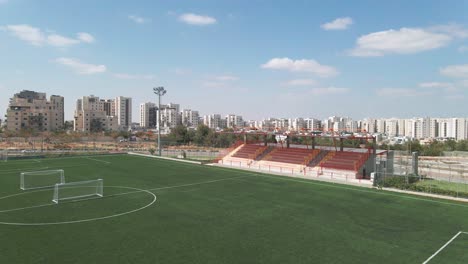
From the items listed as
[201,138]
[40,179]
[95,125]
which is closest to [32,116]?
[95,125]

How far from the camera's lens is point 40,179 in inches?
996

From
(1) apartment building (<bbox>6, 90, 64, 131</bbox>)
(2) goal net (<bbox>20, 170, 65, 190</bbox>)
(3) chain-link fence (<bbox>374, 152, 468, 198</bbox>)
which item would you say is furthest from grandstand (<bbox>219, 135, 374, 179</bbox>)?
(1) apartment building (<bbox>6, 90, 64, 131</bbox>)

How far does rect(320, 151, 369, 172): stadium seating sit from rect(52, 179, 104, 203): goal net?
21574mm

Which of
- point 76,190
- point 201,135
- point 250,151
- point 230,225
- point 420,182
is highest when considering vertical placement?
point 201,135

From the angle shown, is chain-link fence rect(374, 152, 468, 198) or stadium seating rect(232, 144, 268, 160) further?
stadium seating rect(232, 144, 268, 160)

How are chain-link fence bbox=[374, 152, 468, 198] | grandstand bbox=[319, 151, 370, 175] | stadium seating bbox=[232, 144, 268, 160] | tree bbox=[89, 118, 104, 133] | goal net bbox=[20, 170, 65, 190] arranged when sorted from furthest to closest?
tree bbox=[89, 118, 104, 133] < stadium seating bbox=[232, 144, 268, 160] < grandstand bbox=[319, 151, 370, 175] < goal net bbox=[20, 170, 65, 190] < chain-link fence bbox=[374, 152, 468, 198]

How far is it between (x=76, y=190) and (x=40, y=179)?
23.1ft

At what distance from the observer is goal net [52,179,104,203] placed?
1869 centimetres

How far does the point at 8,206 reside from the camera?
1739cm

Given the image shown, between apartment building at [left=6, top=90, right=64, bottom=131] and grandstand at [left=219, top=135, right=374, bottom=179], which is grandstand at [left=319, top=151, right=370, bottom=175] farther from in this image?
apartment building at [left=6, top=90, right=64, bottom=131]

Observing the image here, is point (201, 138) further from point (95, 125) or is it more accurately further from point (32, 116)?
point (32, 116)

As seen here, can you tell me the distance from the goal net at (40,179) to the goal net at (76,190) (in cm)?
394

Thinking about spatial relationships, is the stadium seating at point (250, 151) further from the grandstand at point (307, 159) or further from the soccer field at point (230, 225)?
the soccer field at point (230, 225)

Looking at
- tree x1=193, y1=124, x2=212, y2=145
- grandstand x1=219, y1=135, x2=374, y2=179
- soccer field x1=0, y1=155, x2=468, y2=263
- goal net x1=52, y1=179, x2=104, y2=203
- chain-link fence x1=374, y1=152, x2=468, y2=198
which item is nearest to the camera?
soccer field x1=0, y1=155, x2=468, y2=263
